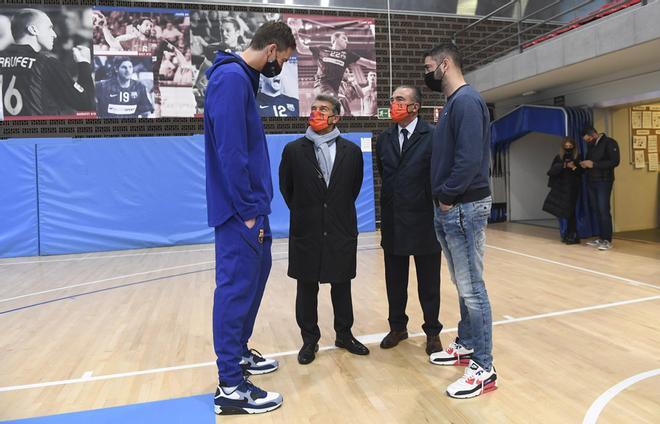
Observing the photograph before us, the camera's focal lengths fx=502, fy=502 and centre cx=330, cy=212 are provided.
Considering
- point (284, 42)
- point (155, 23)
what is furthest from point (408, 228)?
point (155, 23)

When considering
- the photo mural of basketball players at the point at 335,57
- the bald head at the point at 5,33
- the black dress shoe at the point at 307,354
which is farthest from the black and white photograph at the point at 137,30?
the black dress shoe at the point at 307,354

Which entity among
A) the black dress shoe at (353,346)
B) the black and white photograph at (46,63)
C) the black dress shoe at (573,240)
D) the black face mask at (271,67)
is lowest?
the black dress shoe at (353,346)

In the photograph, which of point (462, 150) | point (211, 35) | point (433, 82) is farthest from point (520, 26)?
point (462, 150)

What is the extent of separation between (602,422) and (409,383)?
893mm

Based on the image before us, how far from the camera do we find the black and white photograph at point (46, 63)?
8.16 m

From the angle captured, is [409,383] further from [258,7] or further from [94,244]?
[258,7]

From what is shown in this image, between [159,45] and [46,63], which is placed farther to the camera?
[159,45]

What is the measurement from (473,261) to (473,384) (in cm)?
60

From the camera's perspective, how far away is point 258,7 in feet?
30.1

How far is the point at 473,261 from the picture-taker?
2.45 m

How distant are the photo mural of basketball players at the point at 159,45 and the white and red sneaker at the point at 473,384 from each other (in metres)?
7.54

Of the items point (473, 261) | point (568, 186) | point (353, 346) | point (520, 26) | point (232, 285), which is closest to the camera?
point (232, 285)

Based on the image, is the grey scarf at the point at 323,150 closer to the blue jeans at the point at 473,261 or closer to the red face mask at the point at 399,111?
the red face mask at the point at 399,111

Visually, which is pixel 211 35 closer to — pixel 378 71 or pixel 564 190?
pixel 378 71
